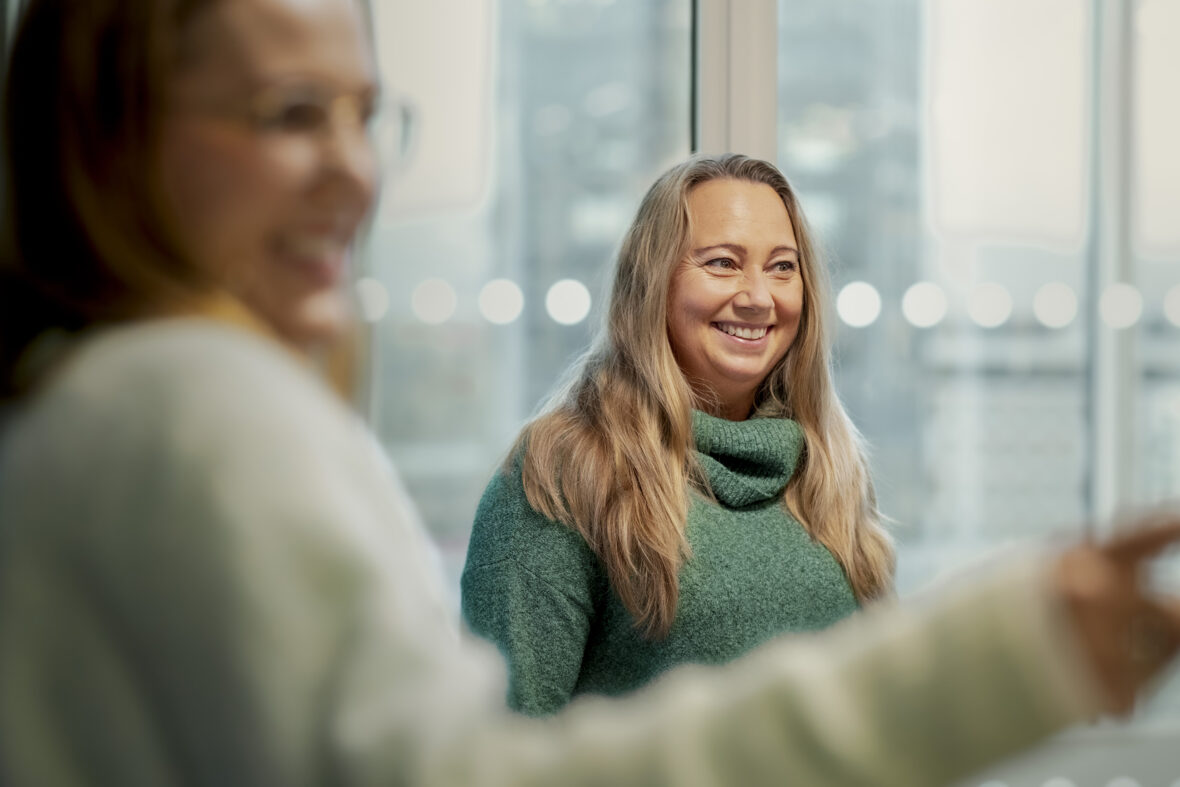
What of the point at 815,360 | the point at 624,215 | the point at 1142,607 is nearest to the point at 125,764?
the point at 1142,607

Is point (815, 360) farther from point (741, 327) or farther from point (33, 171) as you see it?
point (33, 171)

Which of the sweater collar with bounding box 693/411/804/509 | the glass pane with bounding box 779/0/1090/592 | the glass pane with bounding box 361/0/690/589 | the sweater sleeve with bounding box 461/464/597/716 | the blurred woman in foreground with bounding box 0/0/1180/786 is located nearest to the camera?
the blurred woman in foreground with bounding box 0/0/1180/786

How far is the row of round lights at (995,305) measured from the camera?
2498 mm

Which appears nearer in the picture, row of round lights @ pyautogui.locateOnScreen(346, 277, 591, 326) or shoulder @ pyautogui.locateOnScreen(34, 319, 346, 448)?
shoulder @ pyautogui.locateOnScreen(34, 319, 346, 448)

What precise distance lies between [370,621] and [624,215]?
1.99 m

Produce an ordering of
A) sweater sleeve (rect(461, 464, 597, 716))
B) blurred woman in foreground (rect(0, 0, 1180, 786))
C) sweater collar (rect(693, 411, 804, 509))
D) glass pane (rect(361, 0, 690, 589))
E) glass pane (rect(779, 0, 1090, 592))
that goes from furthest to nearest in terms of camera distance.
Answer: glass pane (rect(779, 0, 1090, 592)) < glass pane (rect(361, 0, 690, 589)) < sweater collar (rect(693, 411, 804, 509)) < sweater sleeve (rect(461, 464, 597, 716)) < blurred woman in foreground (rect(0, 0, 1180, 786))

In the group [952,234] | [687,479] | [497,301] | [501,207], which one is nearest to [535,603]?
[687,479]

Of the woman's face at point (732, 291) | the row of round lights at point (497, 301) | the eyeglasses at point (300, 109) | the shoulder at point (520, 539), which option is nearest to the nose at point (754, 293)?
the woman's face at point (732, 291)

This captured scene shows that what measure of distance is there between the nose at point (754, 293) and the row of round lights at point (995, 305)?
3.05ft

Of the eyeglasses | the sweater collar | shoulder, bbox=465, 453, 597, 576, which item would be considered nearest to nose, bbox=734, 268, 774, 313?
the sweater collar

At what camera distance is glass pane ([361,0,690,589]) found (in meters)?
2.20

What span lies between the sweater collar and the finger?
3.74ft

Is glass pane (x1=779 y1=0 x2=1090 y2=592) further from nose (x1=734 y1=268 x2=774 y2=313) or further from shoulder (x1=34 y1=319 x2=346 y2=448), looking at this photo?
shoulder (x1=34 y1=319 x2=346 y2=448)

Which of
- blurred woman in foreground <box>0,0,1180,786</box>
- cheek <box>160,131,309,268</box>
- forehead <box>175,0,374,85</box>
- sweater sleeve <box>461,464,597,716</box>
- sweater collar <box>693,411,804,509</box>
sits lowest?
sweater sleeve <box>461,464,597,716</box>
